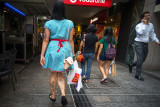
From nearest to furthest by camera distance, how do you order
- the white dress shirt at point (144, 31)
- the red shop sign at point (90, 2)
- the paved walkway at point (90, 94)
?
the paved walkway at point (90, 94) → the white dress shirt at point (144, 31) → the red shop sign at point (90, 2)

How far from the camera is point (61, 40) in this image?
2.20m

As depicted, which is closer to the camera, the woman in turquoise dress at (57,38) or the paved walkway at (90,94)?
the woman in turquoise dress at (57,38)

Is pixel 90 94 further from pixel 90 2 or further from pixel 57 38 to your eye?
pixel 90 2

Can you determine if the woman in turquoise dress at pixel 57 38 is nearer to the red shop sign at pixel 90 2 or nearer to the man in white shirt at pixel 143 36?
the man in white shirt at pixel 143 36

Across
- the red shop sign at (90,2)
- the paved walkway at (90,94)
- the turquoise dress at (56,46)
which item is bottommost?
the paved walkway at (90,94)

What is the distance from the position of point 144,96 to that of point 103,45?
1.64m

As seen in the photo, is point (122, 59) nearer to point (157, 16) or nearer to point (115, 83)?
point (157, 16)

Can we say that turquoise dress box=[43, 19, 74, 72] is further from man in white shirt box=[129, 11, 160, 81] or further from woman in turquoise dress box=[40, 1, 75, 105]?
man in white shirt box=[129, 11, 160, 81]

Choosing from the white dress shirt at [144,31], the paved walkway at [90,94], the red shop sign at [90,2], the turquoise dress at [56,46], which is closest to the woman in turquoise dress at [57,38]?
the turquoise dress at [56,46]

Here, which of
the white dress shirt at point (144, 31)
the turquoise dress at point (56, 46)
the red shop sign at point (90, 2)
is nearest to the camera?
the turquoise dress at point (56, 46)

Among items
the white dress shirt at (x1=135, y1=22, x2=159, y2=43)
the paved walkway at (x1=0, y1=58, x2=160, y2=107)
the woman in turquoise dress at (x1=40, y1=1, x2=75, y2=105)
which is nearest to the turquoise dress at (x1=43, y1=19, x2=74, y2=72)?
the woman in turquoise dress at (x1=40, y1=1, x2=75, y2=105)

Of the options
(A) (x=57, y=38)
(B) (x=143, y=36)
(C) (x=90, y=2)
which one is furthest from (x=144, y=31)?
(A) (x=57, y=38)

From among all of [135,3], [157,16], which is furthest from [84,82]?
[135,3]

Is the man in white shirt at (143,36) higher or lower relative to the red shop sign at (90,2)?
lower
